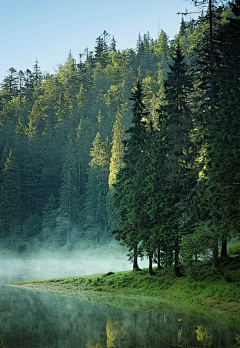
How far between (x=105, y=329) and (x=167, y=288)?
40.9ft

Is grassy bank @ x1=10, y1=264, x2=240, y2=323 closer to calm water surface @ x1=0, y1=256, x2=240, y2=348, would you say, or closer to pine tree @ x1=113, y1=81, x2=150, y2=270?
calm water surface @ x1=0, y1=256, x2=240, y2=348

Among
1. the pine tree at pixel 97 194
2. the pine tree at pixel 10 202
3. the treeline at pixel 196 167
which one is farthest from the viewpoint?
the pine tree at pixel 97 194

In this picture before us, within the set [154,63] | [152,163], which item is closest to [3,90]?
[154,63]

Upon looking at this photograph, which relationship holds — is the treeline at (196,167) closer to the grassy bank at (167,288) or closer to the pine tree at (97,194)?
the grassy bank at (167,288)

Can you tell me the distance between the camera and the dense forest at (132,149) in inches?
953

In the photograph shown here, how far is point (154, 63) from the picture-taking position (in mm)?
158625

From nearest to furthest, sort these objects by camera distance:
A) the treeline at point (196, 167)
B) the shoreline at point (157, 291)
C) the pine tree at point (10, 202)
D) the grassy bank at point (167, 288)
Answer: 1. the shoreline at point (157, 291)
2. the grassy bank at point (167, 288)
3. the treeline at point (196, 167)
4. the pine tree at point (10, 202)

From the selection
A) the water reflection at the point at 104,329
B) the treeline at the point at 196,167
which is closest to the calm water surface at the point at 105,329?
the water reflection at the point at 104,329

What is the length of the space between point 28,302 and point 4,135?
97.1 meters

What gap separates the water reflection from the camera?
12320mm

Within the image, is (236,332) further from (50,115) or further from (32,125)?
(50,115)

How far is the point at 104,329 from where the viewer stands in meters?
14.5

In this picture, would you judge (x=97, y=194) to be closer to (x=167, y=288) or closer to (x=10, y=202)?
(x=10, y=202)

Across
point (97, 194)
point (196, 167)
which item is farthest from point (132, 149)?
point (97, 194)
